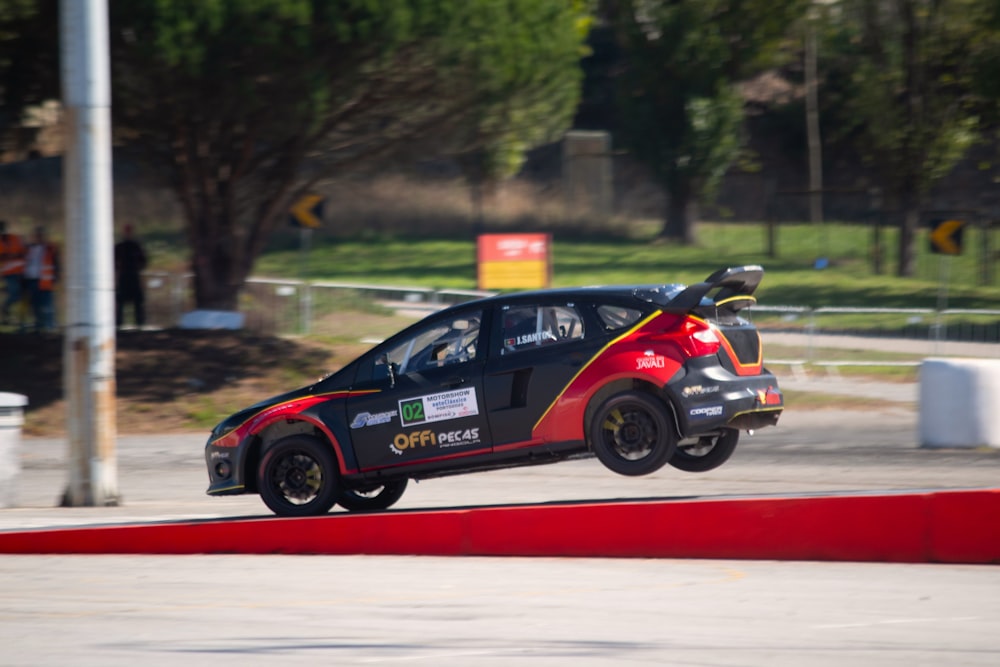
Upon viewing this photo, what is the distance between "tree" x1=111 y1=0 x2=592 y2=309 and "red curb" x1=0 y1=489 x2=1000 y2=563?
458 inches

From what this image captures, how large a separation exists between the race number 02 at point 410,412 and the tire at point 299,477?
670 mm

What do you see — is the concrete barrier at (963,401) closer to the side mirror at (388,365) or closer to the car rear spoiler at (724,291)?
the car rear spoiler at (724,291)

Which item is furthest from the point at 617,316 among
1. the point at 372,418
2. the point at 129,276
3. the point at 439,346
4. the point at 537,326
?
the point at 129,276

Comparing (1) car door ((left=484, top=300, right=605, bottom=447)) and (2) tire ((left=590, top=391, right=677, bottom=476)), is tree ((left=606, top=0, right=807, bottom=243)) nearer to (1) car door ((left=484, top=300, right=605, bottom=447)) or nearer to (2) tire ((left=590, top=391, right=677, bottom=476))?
(1) car door ((left=484, top=300, right=605, bottom=447))

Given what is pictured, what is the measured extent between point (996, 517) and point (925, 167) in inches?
1163

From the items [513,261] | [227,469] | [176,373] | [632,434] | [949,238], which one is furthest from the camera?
[513,261]

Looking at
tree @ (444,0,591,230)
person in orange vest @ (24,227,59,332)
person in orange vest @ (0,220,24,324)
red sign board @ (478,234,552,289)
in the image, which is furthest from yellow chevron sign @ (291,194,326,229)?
person in orange vest @ (0,220,24,324)

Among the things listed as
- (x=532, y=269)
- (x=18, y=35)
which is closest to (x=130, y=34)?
(x=18, y=35)

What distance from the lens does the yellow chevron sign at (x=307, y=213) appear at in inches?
936

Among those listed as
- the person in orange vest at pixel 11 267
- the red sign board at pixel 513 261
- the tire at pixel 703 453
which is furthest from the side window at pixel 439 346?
the red sign board at pixel 513 261

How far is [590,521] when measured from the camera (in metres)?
9.00

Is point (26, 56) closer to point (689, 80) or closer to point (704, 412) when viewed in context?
point (704, 412)

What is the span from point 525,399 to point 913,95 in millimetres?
28463

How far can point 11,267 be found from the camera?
24.4 metres
